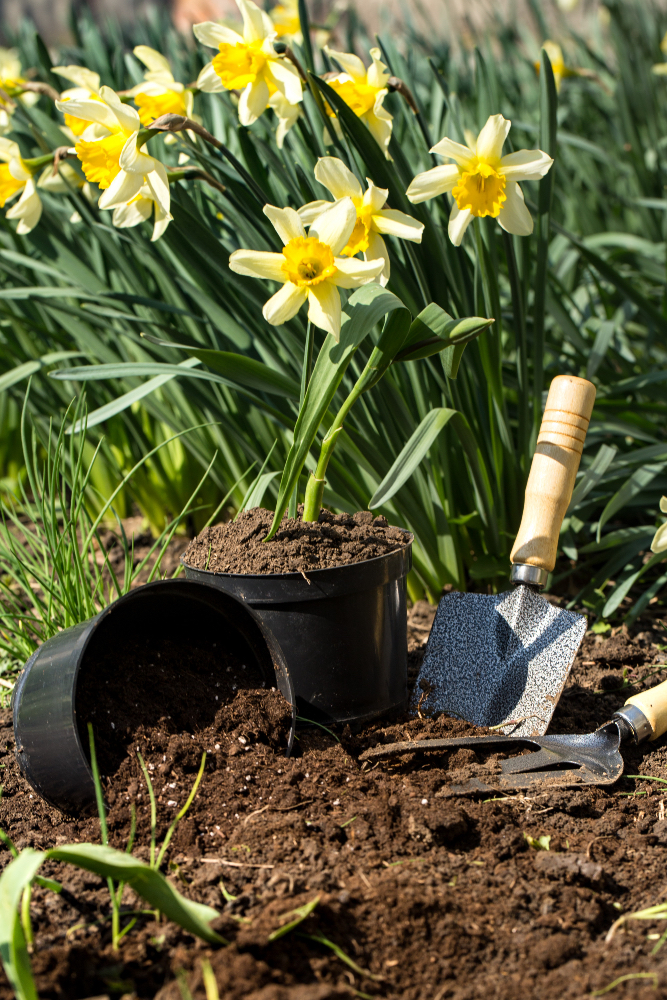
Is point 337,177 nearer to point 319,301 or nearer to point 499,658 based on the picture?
point 319,301

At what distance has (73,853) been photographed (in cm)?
80

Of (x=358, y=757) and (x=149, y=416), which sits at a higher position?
(x=149, y=416)

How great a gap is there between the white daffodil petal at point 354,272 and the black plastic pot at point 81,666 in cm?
53

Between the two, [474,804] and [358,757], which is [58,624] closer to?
[358,757]

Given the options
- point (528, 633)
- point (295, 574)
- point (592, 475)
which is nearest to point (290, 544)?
point (295, 574)

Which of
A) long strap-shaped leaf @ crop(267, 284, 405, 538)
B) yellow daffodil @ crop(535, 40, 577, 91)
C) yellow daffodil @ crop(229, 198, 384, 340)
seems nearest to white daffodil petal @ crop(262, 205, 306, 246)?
yellow daffodil @ crop(229, 198, 384, 340)

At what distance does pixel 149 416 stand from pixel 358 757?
151 centimetres

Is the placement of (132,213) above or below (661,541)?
above

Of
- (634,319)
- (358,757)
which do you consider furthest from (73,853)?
(634,319)

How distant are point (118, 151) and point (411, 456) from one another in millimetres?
746

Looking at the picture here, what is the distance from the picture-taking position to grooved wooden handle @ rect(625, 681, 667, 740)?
1.24 metres

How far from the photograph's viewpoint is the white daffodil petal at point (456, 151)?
132 centimetres

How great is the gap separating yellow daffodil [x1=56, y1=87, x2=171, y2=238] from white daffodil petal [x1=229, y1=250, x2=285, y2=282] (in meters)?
0.28

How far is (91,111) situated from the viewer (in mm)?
1323
